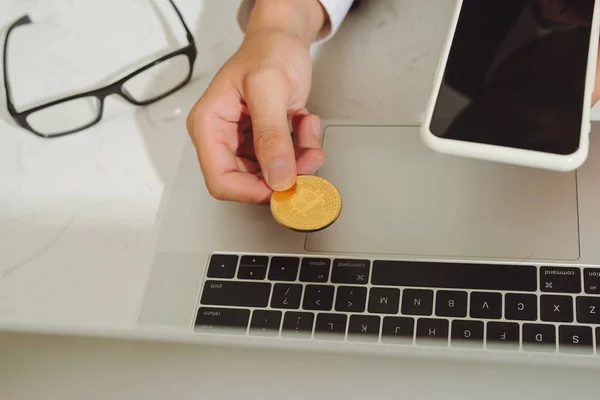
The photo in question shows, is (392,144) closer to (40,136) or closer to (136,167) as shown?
(136,167)

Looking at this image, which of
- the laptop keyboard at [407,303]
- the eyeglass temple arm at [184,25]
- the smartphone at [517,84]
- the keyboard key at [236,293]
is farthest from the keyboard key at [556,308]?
the eyeglass temple arm at [184,25]

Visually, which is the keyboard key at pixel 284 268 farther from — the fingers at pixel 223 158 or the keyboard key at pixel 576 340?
the keyboard key at pixel 576 340

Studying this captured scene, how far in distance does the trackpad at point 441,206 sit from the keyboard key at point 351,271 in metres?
0.01

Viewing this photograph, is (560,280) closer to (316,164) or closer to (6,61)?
(316,164)

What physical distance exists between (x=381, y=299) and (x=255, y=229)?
128mm

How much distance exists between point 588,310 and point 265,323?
236 mm

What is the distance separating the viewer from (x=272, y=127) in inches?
19.8

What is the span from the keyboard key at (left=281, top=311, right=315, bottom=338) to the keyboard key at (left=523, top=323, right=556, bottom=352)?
16 cm

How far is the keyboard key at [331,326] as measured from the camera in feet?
1.47

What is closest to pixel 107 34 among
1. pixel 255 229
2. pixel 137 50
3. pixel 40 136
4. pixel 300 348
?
pixel 137 50

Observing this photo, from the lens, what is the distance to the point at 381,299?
45 cm

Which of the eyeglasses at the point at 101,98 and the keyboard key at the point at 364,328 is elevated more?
the eyeglasses at the point at 101,98

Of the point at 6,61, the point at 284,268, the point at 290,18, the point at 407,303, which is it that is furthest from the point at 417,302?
the point at 6,61

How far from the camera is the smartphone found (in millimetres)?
396
